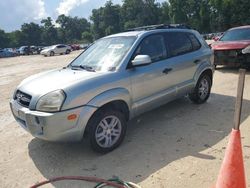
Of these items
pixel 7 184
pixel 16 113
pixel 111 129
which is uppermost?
pixel 16 113

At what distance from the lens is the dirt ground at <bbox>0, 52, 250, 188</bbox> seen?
4320 millimetres

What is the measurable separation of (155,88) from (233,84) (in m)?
4.39

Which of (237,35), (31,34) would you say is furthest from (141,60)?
(31,34)

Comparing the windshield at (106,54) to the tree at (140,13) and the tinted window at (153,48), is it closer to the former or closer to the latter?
the tinted window at (153,48)

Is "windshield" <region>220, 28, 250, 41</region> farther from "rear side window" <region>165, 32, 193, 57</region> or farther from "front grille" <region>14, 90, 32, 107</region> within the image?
"front grille" <region>14, 90, 32, 107</region>

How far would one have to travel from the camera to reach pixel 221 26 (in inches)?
3282

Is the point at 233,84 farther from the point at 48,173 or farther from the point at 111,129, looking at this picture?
the point at 48,173

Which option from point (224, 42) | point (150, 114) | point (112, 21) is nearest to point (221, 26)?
point (112, 21)

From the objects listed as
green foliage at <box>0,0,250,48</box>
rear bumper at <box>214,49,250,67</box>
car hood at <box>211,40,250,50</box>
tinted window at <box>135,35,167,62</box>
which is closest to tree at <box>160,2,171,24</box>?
green foliage at <box>0,0,250,48</box>

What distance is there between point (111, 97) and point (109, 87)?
0.53ft

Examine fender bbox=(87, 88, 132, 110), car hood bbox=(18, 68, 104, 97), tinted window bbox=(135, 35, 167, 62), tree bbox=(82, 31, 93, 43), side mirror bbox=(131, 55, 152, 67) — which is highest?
tinted window bbox=(135, 35, 167, 62)

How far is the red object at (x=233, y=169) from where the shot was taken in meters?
3.38

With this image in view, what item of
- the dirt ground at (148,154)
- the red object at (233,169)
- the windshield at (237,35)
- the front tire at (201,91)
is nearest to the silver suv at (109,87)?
the front tire at (201,91)

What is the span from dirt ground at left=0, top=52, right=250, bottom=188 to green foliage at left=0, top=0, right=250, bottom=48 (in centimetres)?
7961
